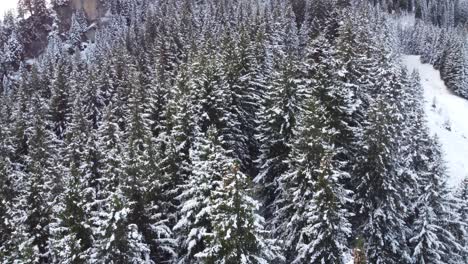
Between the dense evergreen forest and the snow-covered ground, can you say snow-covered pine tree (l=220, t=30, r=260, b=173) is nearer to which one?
the dense evergreen forest

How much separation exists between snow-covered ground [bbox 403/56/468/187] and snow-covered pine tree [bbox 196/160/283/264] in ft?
88.9

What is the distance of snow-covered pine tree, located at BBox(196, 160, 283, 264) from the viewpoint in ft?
65.5

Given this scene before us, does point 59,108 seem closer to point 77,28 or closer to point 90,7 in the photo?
point 77,28

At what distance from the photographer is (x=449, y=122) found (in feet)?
230

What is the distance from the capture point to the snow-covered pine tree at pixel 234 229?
1997 centimetres

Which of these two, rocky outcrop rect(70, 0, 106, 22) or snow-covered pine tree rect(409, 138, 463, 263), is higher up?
rocky outcrop rect(70, 0, 106, 22)

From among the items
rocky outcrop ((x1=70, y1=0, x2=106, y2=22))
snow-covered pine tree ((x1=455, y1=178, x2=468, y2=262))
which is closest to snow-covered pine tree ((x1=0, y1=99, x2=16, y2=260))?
snow-covered pine tree ((x1=455, y1=178, x2=468, y2=262))

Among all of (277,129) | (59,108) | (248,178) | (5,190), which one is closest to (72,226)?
(248,178)

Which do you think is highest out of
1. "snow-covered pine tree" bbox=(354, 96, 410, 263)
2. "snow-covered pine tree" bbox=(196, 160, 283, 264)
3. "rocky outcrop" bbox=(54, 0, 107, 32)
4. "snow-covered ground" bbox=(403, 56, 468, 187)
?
"rocky outcrop" bbox=(54, 0, 107, 32)

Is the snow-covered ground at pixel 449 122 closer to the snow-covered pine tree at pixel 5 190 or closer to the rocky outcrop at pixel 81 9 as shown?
the snow-covered pine tree at pixel 5 190

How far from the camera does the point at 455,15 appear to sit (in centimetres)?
18538

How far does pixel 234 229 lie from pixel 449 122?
6126 centimetres

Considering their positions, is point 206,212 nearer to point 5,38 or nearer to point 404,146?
point 404,146

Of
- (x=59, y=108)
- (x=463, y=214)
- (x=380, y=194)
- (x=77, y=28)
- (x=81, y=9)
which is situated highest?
(x=81, y=9)
